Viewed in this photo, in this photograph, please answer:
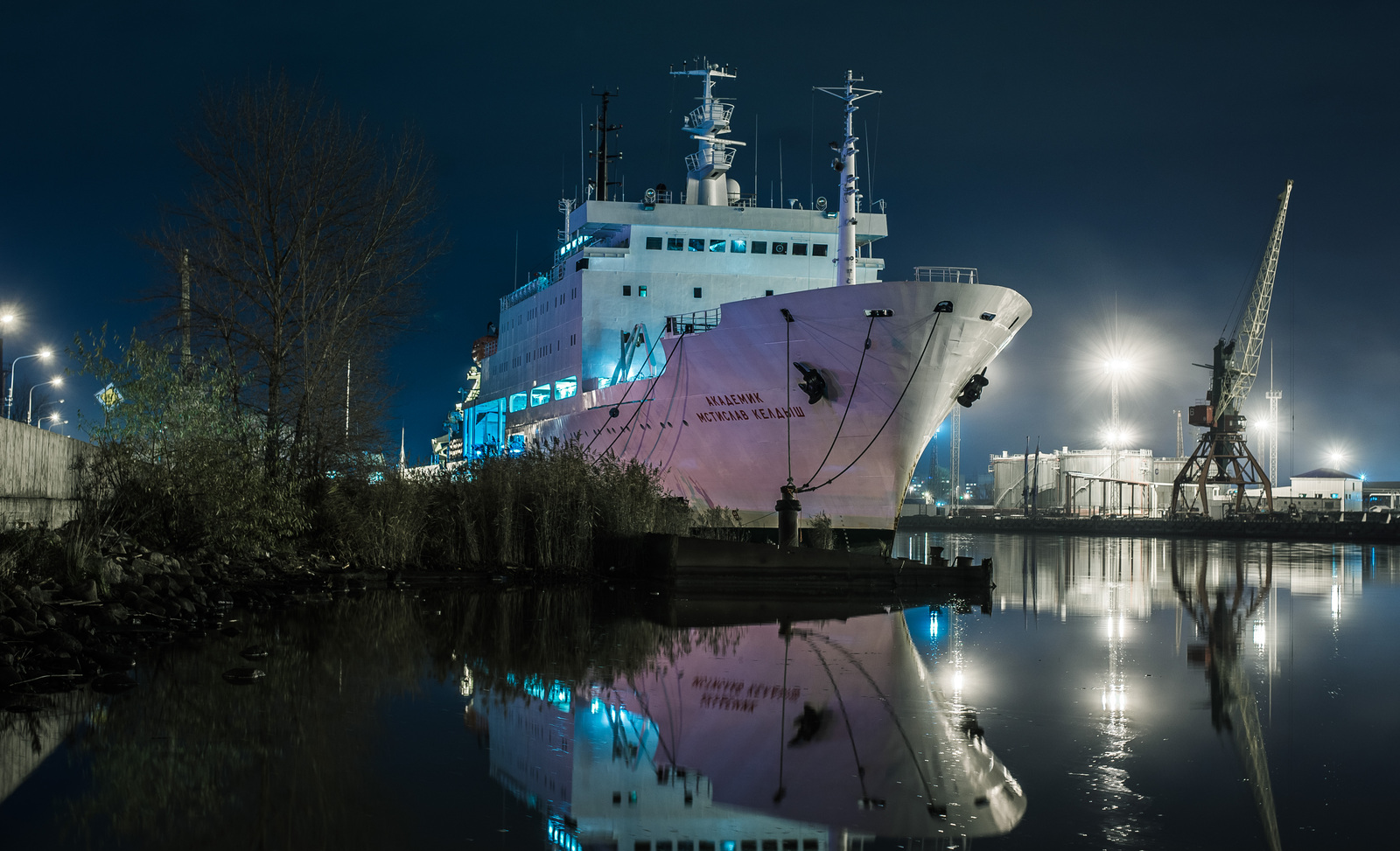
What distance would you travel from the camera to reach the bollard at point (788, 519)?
51.1ft

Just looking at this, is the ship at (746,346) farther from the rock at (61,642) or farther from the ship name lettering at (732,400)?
the rock at (61,642)

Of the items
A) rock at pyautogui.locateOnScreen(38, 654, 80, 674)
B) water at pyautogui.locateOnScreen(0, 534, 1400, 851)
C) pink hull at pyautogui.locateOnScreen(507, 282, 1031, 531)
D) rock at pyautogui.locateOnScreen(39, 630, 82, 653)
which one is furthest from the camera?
pink hull at pyautogui.locateOnScreen(507, 282, 1031, 531)

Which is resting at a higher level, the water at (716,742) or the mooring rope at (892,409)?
the mooring rope at (892,409)

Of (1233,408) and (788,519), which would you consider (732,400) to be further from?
(1233,408)

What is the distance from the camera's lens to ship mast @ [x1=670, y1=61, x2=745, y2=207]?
31516 mm

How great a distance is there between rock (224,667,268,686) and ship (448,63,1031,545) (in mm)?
9160

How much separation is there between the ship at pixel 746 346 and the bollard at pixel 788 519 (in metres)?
0.42

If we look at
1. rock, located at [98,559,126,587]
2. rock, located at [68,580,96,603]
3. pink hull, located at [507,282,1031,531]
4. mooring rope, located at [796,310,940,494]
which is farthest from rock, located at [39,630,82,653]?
mooring rope, located at [796,310,940,494]

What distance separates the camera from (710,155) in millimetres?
31625

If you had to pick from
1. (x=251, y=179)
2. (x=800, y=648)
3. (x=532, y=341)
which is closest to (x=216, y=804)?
(x=800, y=648)

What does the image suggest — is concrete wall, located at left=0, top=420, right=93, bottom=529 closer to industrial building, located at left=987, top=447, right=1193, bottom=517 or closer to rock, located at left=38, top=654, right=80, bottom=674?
rock, located at left=38, top=654, right=80, bottom=674

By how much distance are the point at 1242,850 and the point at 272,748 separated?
4.89 meters

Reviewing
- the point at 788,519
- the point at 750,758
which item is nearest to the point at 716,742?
the point at 750,758

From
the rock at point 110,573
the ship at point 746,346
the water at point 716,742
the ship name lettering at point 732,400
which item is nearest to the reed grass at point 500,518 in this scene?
the ship at point 746,346
